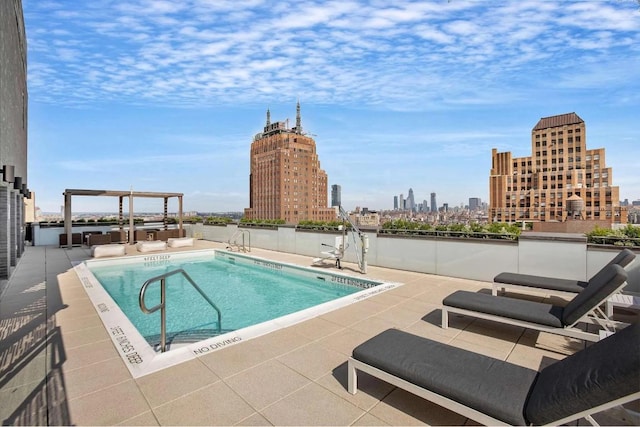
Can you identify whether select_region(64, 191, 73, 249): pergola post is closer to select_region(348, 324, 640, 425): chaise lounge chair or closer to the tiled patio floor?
the tiled patio floor

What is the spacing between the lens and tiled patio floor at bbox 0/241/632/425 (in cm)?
237

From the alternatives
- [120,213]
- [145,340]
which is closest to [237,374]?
[145,340]

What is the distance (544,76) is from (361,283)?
26.5ft

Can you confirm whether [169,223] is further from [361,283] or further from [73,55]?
[361,283]

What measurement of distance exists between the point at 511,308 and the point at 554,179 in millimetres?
99353

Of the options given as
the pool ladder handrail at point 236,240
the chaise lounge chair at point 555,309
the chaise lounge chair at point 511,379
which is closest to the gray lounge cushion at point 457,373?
the chaise lounge chair at point 511,379

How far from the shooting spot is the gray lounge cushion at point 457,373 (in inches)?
76.9

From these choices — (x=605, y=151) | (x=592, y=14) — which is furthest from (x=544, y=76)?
(x=605, y=151)

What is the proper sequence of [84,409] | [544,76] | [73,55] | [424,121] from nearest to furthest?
[84,409] → [544,76] → [73,55] → [424,121]

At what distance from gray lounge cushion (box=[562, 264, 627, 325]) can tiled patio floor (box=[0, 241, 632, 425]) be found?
1.50 ft

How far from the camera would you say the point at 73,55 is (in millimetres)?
9742

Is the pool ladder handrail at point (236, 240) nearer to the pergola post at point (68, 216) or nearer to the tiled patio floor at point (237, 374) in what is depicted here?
the pergola post at point (68, 216)

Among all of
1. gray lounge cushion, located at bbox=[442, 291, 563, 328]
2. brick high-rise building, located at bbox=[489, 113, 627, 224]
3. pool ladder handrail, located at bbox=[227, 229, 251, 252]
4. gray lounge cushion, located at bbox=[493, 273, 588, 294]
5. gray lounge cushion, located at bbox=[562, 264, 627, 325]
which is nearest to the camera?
gray lounge cushion, located at bbox=[562, 264, 627, 325]

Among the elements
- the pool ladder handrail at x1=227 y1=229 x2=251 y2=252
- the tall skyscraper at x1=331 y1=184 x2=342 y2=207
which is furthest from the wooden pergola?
the tall skyscraper at x1=331 y1=184 x2=342 y2=207
